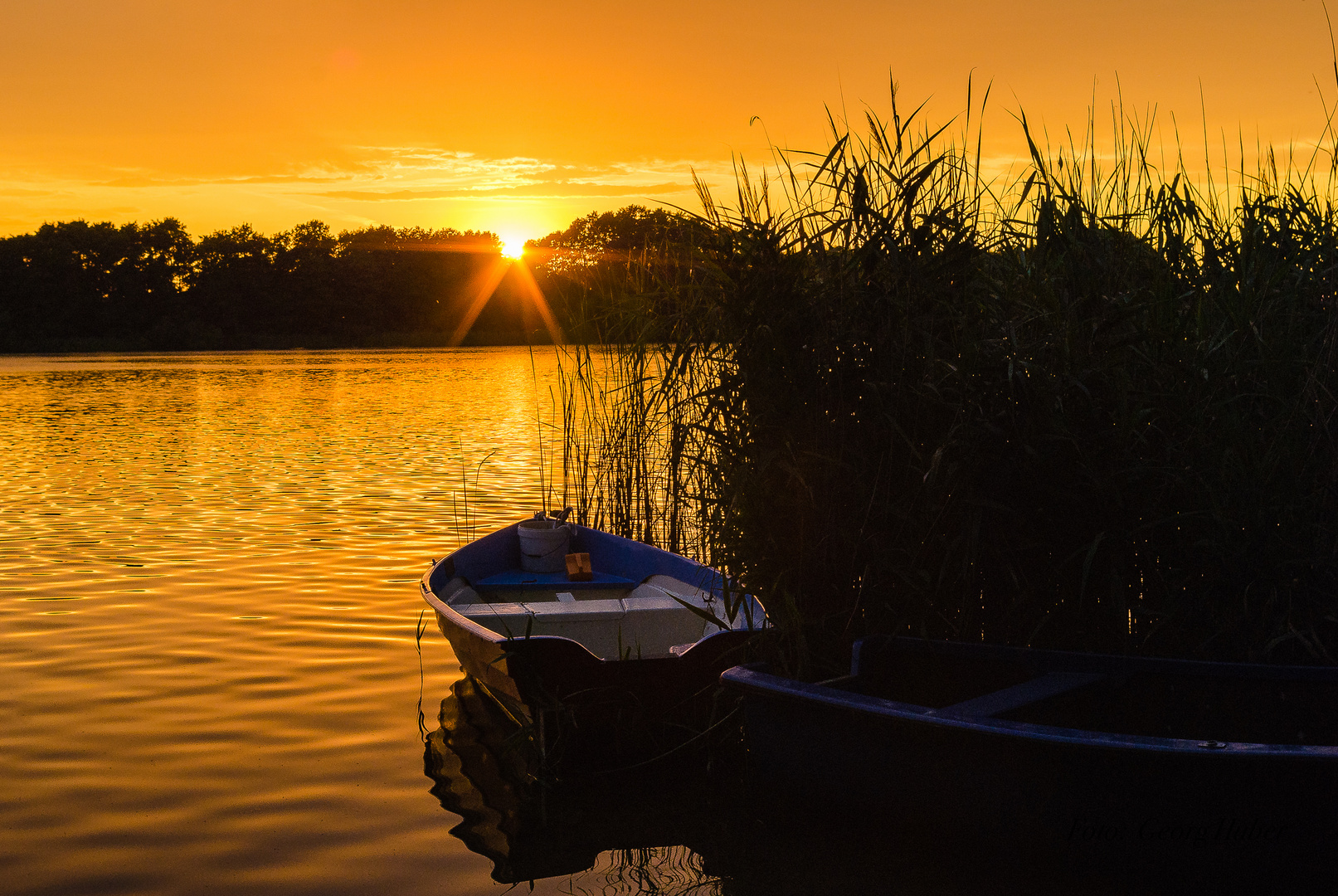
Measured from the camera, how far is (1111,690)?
4.20 meters

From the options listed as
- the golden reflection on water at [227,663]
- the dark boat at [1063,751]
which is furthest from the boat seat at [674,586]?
the dark boat at [1063,751]

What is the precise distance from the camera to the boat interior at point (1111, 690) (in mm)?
3918

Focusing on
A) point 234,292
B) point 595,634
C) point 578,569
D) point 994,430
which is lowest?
point 595,634

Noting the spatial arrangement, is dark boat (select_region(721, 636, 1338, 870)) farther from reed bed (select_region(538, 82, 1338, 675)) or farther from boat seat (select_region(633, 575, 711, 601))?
boat seat (select_region(633, 575, 711, 601))

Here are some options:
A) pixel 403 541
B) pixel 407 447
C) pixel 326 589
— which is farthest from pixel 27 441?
pixel 326 589

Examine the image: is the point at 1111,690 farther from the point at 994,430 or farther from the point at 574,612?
the point at 574,612

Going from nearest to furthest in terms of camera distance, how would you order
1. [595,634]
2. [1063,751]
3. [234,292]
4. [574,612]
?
1. [1063,751]
2. [574,612]
3. [595,634]
4. [234,292]

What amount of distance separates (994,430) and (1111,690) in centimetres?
111

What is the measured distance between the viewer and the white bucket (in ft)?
24.8

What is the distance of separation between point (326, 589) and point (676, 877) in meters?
4.73

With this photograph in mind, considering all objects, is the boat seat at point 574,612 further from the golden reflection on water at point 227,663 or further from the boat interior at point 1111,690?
the boat interior at point 1111,690

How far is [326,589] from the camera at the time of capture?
312 inches

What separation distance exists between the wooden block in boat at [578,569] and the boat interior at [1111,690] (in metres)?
3.17

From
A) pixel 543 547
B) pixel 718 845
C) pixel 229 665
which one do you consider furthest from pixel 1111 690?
pixel 229 665
